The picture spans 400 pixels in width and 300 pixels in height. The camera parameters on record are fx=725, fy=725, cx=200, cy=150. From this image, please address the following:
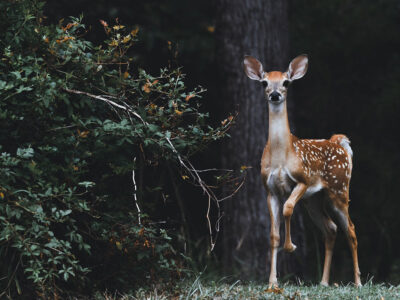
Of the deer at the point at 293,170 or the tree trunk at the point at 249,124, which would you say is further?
the tree trunk at the point at 249,124

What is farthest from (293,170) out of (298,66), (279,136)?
(298,66)

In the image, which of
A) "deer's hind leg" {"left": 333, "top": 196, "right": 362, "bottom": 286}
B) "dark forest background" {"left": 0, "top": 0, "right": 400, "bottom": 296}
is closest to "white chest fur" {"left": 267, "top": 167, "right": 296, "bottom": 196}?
"dark forest background" {"left": 0, "top": 0, "right": 400, "bottom": 296}

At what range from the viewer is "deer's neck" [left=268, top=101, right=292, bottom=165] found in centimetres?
548

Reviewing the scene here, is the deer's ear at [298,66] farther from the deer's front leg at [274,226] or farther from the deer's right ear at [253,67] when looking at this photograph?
the deer's front leg at [274,226]

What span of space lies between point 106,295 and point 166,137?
52.9 inches

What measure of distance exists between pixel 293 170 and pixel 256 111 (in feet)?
7.94

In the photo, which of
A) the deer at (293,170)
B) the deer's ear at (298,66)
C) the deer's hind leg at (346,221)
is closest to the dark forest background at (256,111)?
the deer at (293,170)

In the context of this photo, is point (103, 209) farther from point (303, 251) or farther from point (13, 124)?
point (303, 251)

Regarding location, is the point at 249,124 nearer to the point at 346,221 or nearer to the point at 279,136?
the point at 346,221

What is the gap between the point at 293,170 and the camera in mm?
5461

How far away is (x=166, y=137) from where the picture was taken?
527 centimetres

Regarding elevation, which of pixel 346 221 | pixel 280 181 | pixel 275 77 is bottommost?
pixel 346 221

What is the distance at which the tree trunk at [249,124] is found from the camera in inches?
308

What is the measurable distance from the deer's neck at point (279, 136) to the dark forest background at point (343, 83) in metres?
4.61
